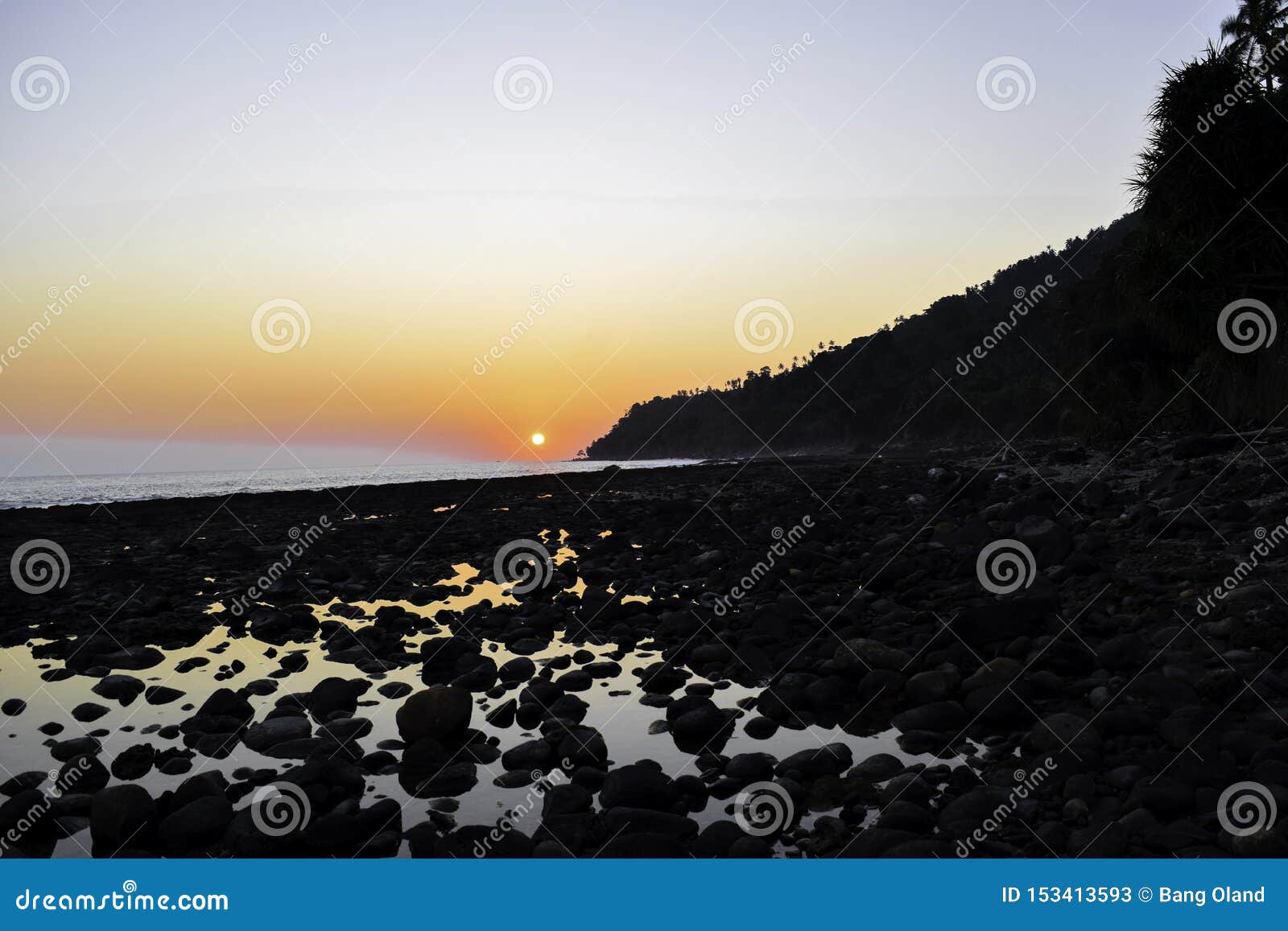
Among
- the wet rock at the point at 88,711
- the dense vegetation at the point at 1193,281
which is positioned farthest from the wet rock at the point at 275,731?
the dense vegetation at the point at 1193,281

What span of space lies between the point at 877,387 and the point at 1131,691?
13766 centimetres

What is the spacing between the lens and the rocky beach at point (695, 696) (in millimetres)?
5258

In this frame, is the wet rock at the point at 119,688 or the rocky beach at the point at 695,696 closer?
the rocky beach at the point at 695,696

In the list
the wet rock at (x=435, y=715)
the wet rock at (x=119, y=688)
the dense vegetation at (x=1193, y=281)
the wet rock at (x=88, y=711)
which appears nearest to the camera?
the wet rock at (x=435, y=715)

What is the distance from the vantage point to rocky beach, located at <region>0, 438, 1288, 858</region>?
526cm

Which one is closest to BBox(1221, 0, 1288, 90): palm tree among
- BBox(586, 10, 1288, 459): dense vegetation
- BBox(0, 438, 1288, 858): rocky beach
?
BBox(586, 10, 1288, 459): dense vegetation

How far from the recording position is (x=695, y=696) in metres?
7.96

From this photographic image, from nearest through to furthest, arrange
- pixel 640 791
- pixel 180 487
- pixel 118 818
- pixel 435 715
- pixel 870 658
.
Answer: pixel 118 818, pixel 640 791, pixel 435 715, pixel 870 658, pixel 180 487

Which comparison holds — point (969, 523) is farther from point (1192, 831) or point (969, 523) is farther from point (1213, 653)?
point (1192, 831)

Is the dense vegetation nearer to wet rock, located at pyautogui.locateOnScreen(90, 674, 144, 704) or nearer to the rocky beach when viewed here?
the rocky beach

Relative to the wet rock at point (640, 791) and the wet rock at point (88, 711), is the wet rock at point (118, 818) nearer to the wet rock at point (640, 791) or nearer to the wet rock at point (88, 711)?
the wet rock at point (88, 711)

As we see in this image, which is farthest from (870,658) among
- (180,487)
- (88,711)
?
(180,487)

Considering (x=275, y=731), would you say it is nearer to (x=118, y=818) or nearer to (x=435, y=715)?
(x=435, y=715)

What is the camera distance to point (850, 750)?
21.4 feet
